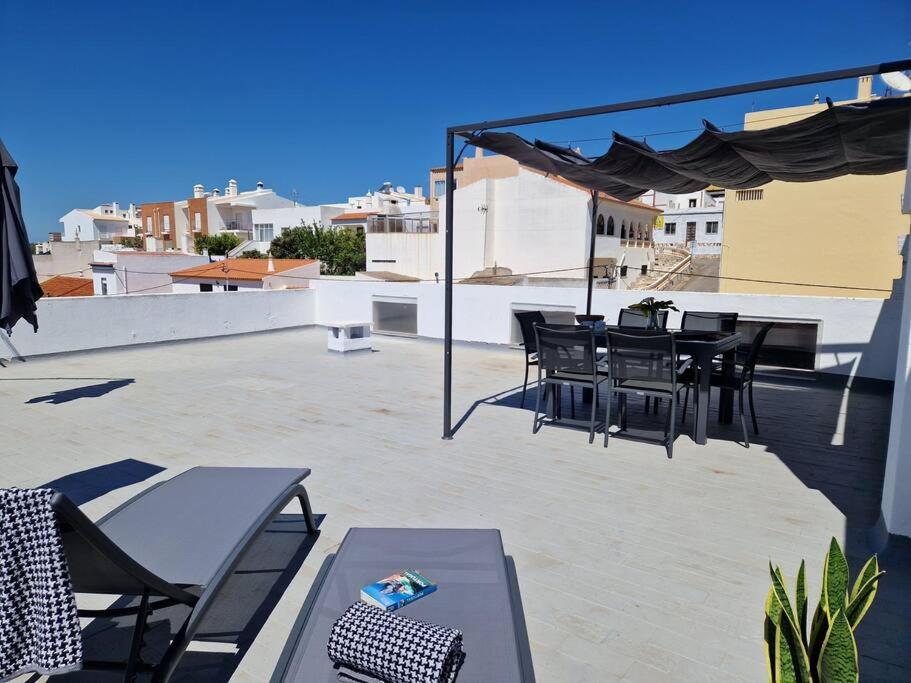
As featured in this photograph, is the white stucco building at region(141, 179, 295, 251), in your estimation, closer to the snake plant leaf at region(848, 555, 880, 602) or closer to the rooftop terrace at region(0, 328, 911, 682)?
the rooftop terrace at region(0, 328, 911, 682)

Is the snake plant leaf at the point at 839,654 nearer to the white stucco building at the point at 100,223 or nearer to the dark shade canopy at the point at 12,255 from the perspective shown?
the dark shade canopy at the point at 12,255

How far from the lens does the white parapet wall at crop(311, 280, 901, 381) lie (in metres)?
7.32

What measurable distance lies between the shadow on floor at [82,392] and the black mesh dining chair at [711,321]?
704cm

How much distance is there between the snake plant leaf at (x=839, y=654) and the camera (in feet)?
4.11

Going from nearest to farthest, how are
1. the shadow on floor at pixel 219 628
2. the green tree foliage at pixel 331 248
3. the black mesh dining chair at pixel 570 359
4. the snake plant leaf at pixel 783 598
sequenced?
the snake plant leaf at pixel 783 598
the shadow on floor at pixel 219 628
the black mesh dining chair at pixel 570 359
the green tree foliage at pixel 331 248

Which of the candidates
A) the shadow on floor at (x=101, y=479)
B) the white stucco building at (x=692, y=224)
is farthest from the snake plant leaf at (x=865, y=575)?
the white stucco building at (x=692, y=224)

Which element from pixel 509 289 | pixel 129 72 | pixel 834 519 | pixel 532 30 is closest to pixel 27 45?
pixel 129 72

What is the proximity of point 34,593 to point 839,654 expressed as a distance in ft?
6.82

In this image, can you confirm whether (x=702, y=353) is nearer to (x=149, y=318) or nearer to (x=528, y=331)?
(x=528, y=331)

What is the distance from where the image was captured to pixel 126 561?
1.70 metres

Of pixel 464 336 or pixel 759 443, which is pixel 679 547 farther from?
pixel 464 336

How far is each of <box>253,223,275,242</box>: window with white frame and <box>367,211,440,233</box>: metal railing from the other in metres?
23.8

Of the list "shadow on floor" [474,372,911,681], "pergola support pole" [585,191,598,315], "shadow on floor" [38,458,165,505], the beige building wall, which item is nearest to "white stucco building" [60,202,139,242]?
the beige building wall

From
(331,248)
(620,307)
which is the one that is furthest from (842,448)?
(331,248)
